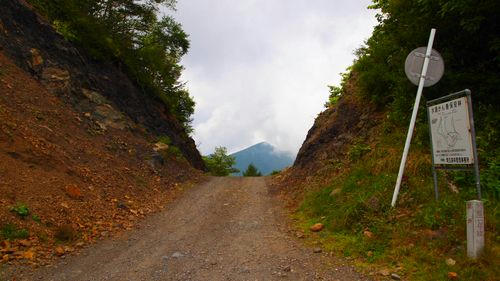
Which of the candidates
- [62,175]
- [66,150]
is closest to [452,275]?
[62,175]

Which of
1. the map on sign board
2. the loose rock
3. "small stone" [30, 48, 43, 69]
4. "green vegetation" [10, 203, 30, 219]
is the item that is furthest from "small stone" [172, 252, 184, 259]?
"small stone" [30, 48, 43, 69]

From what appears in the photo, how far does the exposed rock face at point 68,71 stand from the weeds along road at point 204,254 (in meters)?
8.35

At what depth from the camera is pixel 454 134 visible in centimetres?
578

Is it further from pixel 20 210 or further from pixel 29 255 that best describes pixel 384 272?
pixel 20 210

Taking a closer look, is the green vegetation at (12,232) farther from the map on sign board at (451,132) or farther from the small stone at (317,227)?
the map on sign board at (451,132)

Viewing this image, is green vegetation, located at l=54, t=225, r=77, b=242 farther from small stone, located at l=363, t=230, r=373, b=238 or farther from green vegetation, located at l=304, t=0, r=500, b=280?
small stone, located at l=363, t=230, r=373, b=238

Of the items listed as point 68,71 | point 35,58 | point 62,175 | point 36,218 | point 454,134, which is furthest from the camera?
point 68,71

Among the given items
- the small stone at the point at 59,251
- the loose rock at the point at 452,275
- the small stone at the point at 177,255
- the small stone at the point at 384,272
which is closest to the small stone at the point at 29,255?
the small stone at the point at 59,251

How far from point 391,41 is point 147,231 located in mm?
9895

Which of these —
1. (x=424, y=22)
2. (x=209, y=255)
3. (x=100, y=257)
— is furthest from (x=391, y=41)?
(x=100, y=257)

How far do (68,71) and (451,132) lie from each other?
15954 mm

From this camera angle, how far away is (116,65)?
2031 cm

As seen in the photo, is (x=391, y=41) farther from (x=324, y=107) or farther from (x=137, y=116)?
(x=137, y=116)

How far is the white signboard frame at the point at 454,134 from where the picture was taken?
17.7ft
